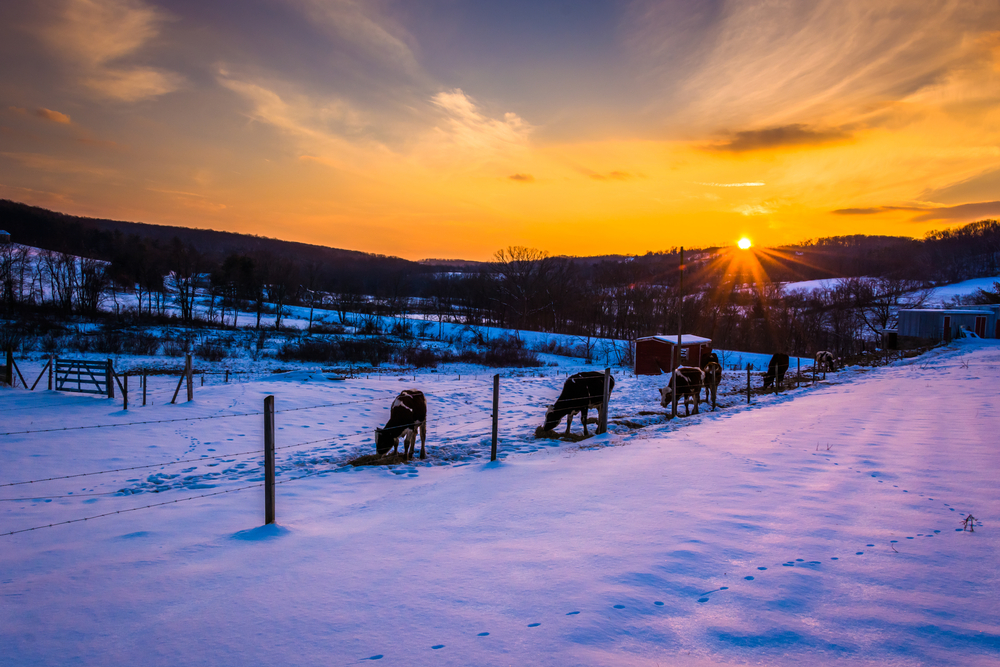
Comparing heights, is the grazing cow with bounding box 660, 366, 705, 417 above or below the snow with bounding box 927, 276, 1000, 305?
below

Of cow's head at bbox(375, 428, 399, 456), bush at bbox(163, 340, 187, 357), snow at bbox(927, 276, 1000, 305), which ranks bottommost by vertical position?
cow's head at bbox(375, 428, 399, 456)

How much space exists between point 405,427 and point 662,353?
24.8 m

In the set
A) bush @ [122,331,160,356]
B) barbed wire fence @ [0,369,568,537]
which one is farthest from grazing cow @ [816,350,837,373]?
bush @ [122,331,160,356]

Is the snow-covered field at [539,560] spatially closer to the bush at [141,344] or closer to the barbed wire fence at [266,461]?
the barbed wire fence at [266,461]

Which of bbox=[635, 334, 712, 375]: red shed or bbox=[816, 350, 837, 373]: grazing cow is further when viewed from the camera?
Answer: bbox=[635, 334, 712, 375]: red shed

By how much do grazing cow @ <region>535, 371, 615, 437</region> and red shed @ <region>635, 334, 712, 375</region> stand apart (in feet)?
62.0

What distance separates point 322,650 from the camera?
283cm

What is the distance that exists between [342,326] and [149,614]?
59633 millimetres

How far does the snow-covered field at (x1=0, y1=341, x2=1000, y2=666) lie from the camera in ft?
9.36

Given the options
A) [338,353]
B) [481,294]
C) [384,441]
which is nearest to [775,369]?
[384,441]

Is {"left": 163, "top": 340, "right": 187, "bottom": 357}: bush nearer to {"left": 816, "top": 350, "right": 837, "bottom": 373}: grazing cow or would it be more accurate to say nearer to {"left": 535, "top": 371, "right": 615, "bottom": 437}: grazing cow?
{"left": 535, "top": 371, "right": 615, "bottom": 437}: grazing cow

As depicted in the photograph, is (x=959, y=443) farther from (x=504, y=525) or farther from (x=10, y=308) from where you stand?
(x=10, y=308)

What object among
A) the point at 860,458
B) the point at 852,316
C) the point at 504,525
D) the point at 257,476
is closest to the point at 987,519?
the point at 860,458

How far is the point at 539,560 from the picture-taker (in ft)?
13.1
